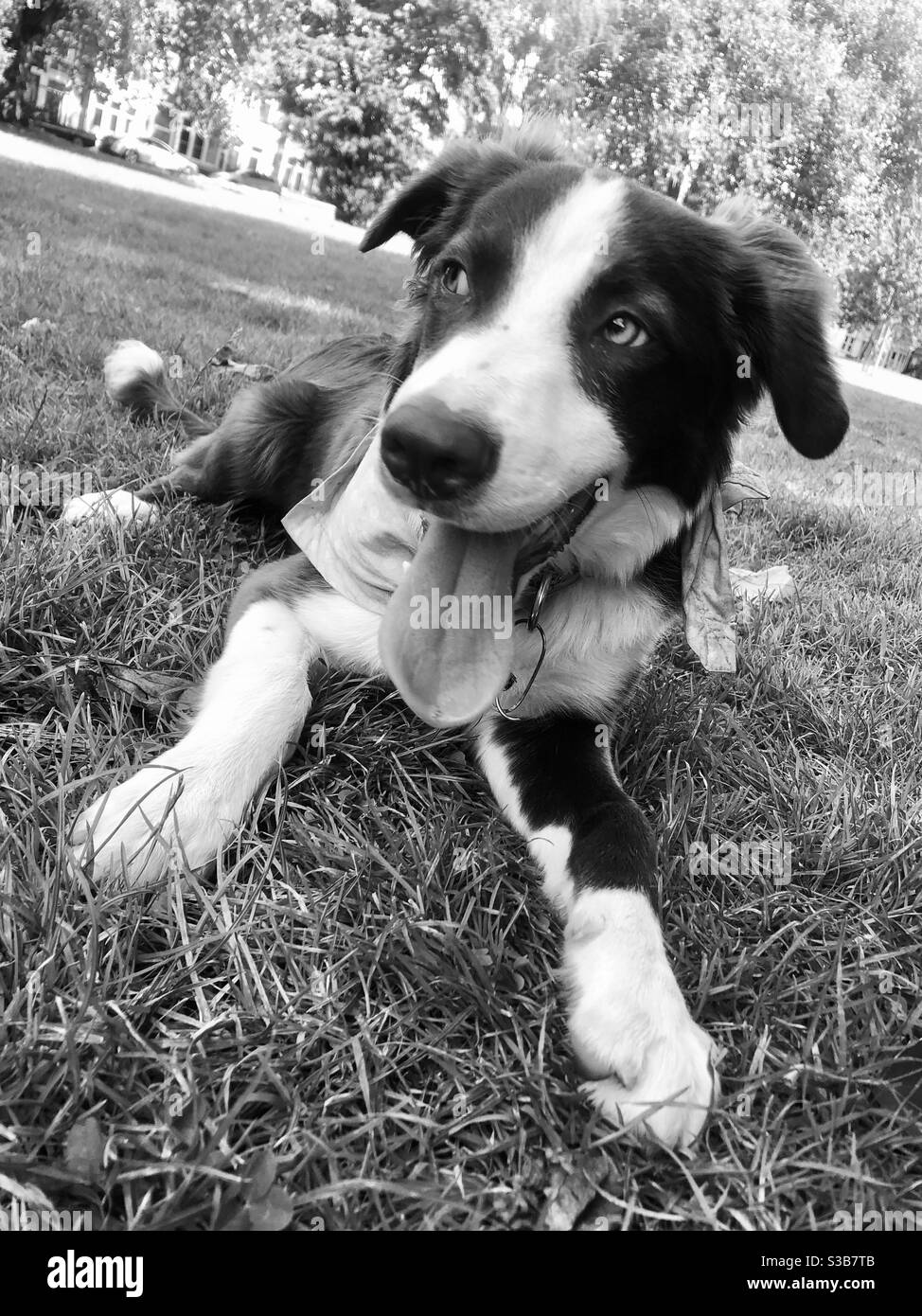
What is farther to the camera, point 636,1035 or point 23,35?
point 23,35

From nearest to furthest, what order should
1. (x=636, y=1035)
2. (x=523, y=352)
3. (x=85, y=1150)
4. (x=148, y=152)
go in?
(x=85, y=1150)
(x=636, y=1035)
(x=523, y=352)
(x=148, y=152)

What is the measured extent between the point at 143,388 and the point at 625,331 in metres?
2.68

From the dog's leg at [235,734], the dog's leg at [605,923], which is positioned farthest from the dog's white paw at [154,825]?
the dog's leg at [605,923]

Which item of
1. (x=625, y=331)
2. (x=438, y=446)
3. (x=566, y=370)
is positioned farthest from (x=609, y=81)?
(x=438, y=446)

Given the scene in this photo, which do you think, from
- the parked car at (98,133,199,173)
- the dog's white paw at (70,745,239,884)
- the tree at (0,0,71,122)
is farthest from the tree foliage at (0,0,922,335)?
the dog's white paw at (70,745,239,884)

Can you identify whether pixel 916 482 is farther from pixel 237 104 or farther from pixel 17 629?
pixel 237 104

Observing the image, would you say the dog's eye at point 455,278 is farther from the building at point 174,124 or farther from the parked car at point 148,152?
the parked car at point 148,152

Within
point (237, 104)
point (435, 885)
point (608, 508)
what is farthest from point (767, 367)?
point (237, 104)

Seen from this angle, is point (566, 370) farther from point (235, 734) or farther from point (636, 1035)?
point (636, 1035)

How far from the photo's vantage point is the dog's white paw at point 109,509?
305 cm

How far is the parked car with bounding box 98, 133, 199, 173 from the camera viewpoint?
26.6 m

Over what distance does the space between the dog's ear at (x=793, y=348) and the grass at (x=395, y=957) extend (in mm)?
926

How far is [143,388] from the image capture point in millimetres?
4105

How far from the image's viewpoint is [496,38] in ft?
81.4
